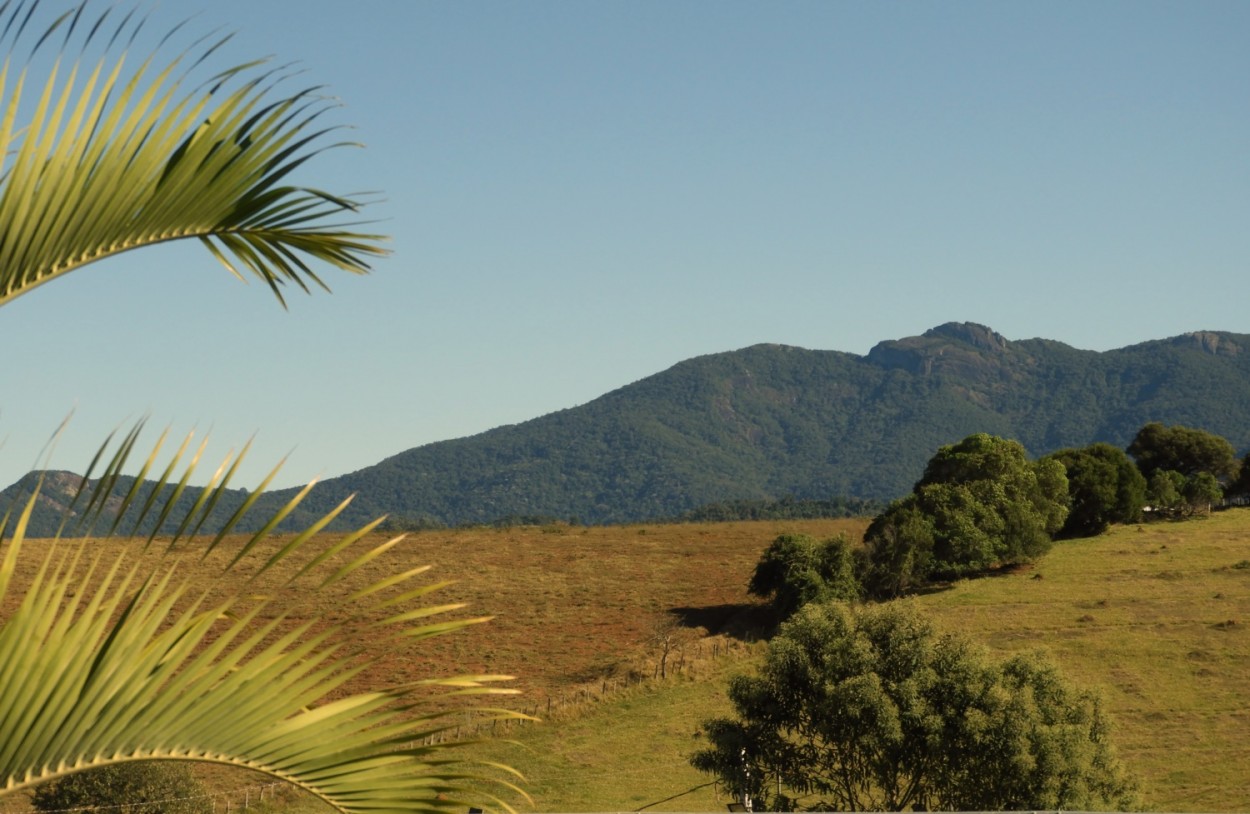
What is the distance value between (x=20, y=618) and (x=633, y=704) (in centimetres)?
5078

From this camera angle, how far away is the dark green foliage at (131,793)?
3042cm

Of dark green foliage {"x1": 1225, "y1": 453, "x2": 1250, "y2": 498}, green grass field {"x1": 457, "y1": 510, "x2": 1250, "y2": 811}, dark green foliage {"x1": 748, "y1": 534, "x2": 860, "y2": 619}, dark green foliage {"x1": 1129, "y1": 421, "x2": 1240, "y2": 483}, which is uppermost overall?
dark green foliage {"x1": 1129, "y1": 421, "x2": 1240, "y2": 483}

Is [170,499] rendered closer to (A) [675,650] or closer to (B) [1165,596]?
(A) [675,650]

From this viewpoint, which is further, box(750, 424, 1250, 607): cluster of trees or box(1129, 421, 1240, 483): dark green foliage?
box(1129, 421, 1240, 483): dark green foliage

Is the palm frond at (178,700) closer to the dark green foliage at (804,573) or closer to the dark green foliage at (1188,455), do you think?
the dark green foliage at (804,573)

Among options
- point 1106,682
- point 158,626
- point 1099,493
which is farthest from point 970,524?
point 158,626

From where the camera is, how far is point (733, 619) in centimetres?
6931

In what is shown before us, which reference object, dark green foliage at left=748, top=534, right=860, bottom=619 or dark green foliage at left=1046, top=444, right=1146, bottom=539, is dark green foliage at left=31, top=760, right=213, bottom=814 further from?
dark green foliage at left=1046, top=444, right=1146, bottom=539

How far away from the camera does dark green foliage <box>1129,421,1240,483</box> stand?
350 feet

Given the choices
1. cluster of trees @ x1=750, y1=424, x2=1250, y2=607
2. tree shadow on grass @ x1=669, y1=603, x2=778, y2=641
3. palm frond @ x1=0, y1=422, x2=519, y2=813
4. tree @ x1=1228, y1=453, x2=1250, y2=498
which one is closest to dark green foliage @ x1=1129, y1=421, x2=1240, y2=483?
tree @ x1=1228, y1=453, x2=1250, y2=498

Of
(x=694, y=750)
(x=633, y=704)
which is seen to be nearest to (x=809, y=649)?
(x=694, y=750)

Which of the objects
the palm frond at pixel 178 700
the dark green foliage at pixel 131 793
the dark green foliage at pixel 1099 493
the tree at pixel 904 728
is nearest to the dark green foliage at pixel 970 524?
the dark green foliage at pixel 1099 493

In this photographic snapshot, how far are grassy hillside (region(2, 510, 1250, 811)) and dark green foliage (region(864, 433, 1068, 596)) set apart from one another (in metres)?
1.66

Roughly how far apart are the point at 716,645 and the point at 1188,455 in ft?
203
